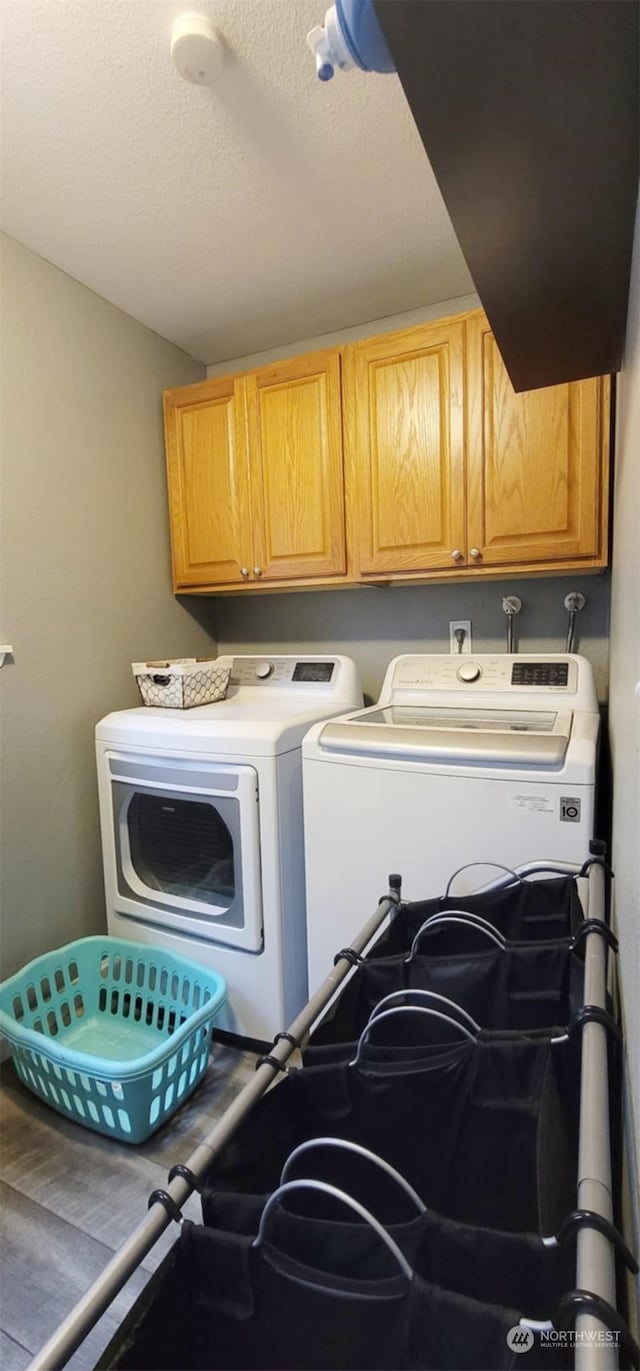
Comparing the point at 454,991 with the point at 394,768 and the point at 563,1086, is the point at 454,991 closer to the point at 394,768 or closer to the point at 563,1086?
the point at 563,1086

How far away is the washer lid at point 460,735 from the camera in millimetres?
1320

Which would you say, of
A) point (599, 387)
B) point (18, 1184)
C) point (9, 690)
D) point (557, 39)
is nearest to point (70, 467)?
point (9, 690)

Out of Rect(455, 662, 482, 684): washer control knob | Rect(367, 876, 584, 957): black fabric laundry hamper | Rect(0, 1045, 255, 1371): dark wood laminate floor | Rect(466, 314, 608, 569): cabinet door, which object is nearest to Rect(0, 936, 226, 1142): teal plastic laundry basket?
Rect(0, 1045, 255, 1371): dark wood laminate floor

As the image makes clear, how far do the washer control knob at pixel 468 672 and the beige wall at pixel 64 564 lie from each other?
1195 mm

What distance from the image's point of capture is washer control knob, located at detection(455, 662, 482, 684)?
6.31 ft

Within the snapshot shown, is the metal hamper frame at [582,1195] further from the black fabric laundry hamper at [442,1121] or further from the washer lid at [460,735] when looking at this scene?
the washer lid at [460,735]

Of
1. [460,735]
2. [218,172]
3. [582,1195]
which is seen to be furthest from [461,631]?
[582,1195]

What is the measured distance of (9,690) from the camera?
1.77 meters

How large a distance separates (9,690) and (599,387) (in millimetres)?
1869

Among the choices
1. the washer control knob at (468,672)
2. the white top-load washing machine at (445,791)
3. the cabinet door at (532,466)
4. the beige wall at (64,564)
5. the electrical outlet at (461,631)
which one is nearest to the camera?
the white top-load washing machine at (445,791)

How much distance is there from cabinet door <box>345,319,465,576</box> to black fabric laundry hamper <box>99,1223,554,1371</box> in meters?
1.67

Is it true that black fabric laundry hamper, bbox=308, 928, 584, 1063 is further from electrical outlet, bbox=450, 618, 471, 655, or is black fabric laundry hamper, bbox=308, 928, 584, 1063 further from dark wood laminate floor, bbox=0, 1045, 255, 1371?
electrical outlet, bbox=450, 618, 471, 655
